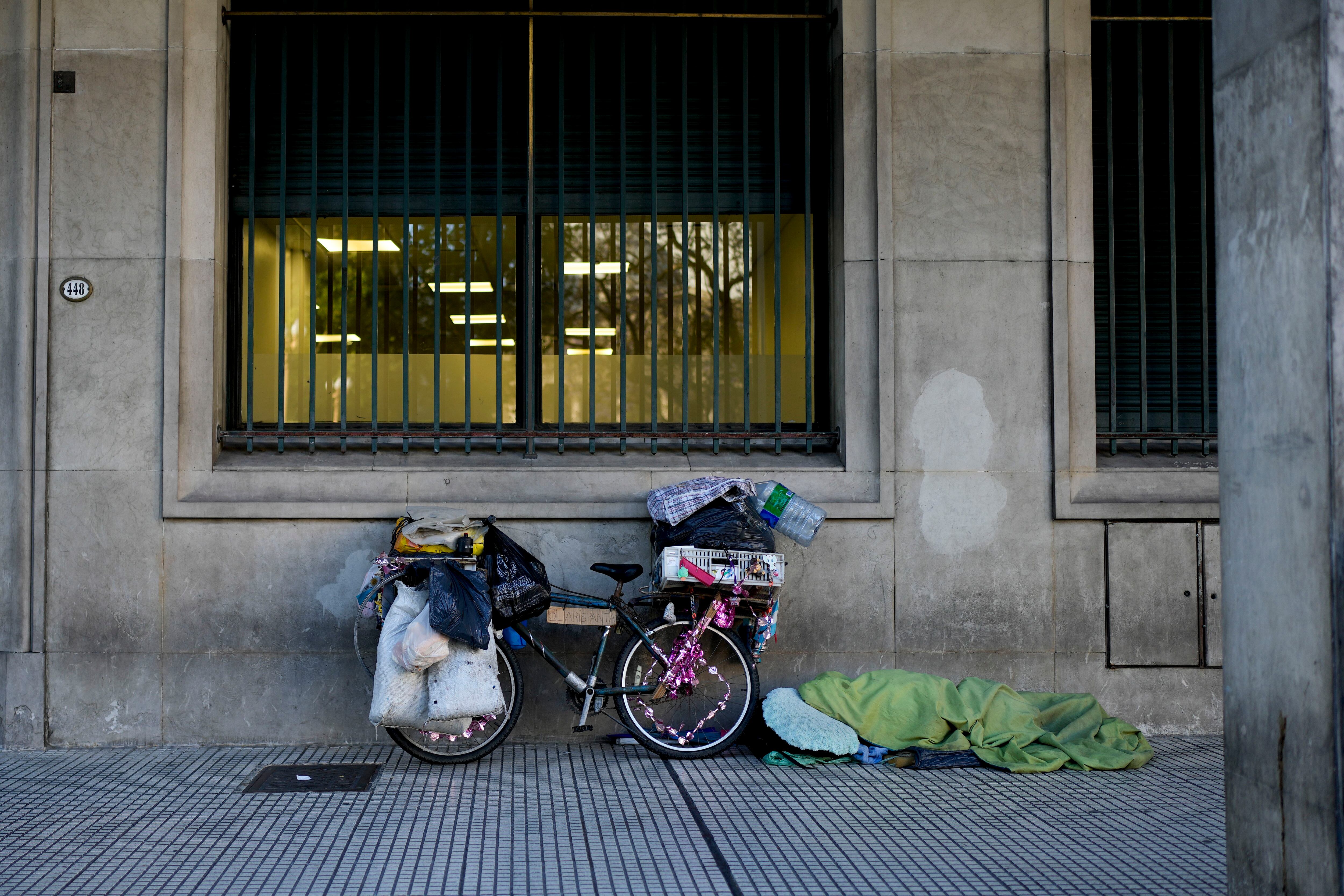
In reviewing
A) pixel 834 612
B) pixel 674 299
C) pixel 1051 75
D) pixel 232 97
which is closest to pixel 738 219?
pixel 674 299

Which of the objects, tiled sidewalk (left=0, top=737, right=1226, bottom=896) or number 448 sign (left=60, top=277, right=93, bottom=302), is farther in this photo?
number 448 sign (left=60, top=277, right=93, bottom=302)

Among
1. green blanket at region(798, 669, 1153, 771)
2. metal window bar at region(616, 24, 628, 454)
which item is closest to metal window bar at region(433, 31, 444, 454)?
metal window bar at region(616, 24, 628, 454)

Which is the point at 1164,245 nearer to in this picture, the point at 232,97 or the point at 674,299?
the point at 674,299

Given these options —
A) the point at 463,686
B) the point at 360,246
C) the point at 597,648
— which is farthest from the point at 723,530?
the point at 360,246

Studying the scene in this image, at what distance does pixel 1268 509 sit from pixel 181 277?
18.2 ft

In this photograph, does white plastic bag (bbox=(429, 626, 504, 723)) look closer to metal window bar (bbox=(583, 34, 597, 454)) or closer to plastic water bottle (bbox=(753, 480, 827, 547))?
plastic water bottle (bbox=(753, 480, 827, 547))

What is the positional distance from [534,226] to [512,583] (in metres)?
2.34

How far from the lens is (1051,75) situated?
22.0ft

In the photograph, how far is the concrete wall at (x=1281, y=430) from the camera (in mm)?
3035

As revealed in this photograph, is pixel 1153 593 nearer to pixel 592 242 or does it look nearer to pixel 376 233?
pixel 592 242

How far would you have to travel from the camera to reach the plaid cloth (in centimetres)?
588

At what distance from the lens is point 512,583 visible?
227 inches

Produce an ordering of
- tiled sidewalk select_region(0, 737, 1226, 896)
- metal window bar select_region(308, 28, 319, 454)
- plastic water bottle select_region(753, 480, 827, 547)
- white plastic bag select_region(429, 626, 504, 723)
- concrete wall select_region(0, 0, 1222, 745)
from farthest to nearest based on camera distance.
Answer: metal window bar select_region(308, 28, 319, 454) < concrete wall select_region(0, 0, 1222, 745) < plastic water bottle select_region(753, 480, 827, 547) < white plastic bag select_region(429, 626, 504, 723) < tiled sidewalk select_region(0, 737, 1226, 896)

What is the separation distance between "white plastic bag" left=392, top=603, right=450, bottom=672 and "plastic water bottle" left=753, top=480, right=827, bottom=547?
1769 millimetres
